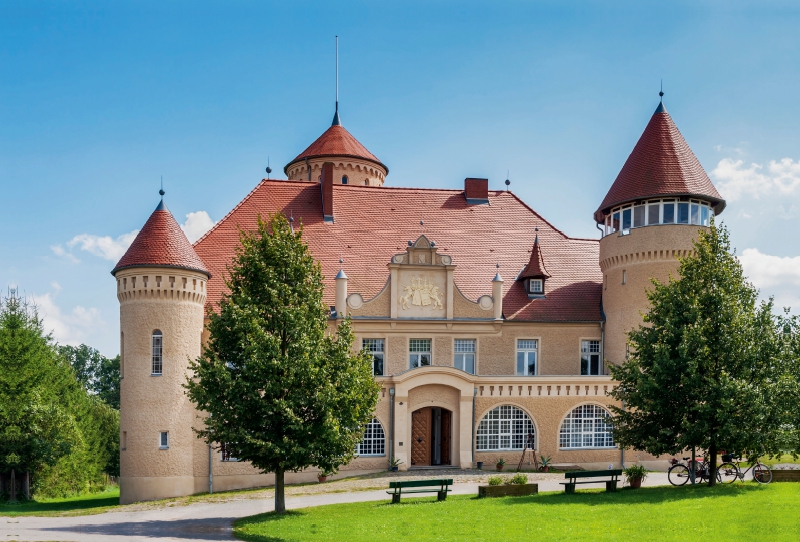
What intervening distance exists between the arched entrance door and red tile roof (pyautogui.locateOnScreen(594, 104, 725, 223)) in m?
12.1

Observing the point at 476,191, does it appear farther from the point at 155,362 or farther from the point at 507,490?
the point at 507,490

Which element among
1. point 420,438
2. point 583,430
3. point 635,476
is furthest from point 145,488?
point 583,430

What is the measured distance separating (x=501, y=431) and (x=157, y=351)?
14664mm

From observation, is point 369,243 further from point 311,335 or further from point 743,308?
point 743,308

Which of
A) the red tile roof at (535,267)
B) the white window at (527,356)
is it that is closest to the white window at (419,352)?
the white window at (527,356)

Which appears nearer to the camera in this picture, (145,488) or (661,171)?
(145,488)

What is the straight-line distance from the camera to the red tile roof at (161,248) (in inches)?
1353

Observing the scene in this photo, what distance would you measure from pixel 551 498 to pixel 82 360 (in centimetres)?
8685

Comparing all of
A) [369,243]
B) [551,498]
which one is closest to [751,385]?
[551,498]

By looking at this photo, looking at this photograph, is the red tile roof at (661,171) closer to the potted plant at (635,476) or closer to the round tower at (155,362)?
the potted plant at (635,476)

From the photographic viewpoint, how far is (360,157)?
166ft

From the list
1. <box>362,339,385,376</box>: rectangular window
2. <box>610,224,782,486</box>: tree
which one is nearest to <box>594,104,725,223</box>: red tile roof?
<box>610,224,782,486</box>: tree

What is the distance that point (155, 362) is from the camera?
34.8 m

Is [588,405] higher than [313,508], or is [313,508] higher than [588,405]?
[588,405]
